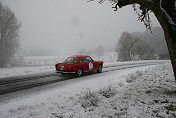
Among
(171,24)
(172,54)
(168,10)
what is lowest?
(172,54)

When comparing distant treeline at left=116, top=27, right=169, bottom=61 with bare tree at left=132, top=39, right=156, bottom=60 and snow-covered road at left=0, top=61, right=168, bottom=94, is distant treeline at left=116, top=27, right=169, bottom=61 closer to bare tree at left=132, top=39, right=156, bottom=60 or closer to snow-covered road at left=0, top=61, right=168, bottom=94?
bare tree at left=132, top=39, right=156, bottom=60

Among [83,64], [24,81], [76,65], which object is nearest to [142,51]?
[83,64]

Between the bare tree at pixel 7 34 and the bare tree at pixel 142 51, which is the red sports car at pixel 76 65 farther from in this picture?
the bare tree at pixel 142 51

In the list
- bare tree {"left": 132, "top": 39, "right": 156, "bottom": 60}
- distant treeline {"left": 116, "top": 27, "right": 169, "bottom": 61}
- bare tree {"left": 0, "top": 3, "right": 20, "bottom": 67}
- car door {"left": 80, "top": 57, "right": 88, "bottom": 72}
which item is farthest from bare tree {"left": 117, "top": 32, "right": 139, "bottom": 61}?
car door {"left": 80, "top": 57, "right": 88, "bottom": 72}

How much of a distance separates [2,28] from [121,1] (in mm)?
22758

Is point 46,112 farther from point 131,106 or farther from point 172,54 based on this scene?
point 172,54

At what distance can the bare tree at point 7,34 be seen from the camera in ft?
65.3

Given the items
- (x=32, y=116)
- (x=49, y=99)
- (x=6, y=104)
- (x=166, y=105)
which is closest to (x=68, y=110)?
(x=32, y=116)

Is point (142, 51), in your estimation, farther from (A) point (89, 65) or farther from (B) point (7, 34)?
(B) point (7, 34)

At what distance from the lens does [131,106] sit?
335 cm

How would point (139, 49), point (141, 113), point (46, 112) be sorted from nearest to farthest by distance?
point (141, 113) → point (46, 112) → point (139, 49)

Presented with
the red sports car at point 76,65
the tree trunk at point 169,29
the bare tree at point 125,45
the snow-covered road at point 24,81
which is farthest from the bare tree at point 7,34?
the bare tree at point 125,45

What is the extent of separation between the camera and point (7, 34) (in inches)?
810

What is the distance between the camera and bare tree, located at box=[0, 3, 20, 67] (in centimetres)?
1989
